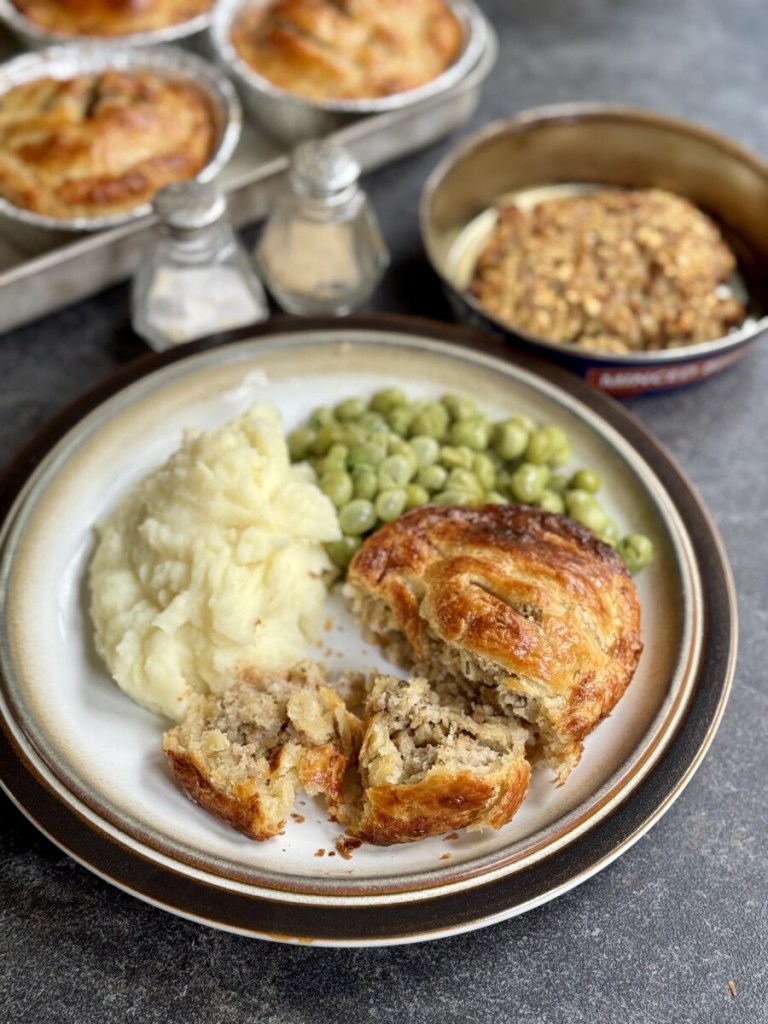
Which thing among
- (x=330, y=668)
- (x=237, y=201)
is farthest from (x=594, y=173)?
(x=330, y=668)

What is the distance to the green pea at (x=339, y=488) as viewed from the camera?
439cm

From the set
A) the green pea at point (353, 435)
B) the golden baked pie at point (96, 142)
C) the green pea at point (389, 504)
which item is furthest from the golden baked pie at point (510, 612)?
the golden baked pie at point (96, 142)

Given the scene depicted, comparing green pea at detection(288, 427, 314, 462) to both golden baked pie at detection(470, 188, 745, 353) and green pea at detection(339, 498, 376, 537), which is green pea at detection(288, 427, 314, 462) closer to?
green pea at detection(339, 498, 376, 537)

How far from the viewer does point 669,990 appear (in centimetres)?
346

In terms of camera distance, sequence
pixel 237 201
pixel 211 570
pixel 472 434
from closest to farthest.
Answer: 1. pixel 211 570
2. pixel 472 434
3. pixel 237 201

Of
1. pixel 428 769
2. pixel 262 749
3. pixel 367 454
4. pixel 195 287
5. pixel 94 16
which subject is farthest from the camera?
pixel 94 16

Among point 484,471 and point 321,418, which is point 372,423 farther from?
point 484,471

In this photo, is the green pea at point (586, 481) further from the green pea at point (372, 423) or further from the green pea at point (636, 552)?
the green pea at point (372, 423)

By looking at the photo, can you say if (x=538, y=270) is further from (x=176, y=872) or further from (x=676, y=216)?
(x=176, y=872)

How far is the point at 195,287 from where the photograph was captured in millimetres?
5223

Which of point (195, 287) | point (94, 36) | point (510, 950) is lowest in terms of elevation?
point (510, 950)

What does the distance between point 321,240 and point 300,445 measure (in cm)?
129

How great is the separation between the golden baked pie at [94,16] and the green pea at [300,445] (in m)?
3.48

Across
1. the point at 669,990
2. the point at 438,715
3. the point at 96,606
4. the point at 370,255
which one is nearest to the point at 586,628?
the point at 438,715
